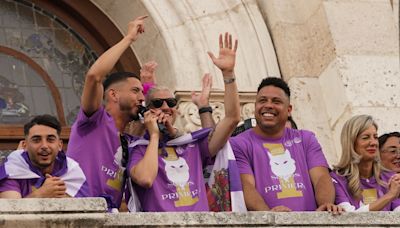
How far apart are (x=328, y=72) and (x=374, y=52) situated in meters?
0.44

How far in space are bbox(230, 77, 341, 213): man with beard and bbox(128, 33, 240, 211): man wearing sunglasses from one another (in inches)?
8.4

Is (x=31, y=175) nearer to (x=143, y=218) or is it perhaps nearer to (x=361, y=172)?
(x=143, y=218)

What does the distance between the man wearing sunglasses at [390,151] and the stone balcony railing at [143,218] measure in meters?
1.54

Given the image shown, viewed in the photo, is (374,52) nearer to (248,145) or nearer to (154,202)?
(248,145)

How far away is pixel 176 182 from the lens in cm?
929

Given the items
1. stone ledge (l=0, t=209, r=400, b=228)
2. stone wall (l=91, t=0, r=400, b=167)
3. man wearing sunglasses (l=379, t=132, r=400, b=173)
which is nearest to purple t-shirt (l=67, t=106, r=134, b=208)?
stone ledge (l=0, t=209, r=400, b=228)

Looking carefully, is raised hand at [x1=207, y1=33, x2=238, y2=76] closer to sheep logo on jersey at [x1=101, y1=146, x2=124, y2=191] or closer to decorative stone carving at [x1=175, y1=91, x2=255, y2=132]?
sheep logo on jersey at [x1=101, y1=146, x2=124, y2=191]

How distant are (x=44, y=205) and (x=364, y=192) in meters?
2.62

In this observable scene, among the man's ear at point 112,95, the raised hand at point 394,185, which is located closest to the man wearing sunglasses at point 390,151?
the raised hand at point 394,185

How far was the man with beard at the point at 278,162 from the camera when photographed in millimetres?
9461

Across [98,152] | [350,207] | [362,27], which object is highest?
[362,27]

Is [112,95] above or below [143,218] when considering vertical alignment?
above

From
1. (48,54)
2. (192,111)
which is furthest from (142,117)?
(48,54)

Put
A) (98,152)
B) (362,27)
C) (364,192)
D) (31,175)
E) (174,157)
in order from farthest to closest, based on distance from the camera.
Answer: (362,27) < (364,192) < (174,157) < (98,152) < (31,175)
